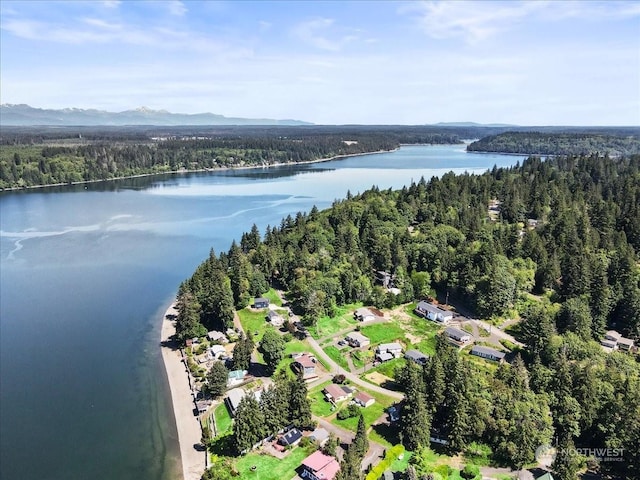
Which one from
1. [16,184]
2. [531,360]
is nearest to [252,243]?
[531,360]

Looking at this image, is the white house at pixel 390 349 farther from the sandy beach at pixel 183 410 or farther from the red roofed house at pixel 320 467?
the sandy beach at pixel 183 410

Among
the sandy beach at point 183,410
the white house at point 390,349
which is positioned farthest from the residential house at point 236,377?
the white house at point 390,349

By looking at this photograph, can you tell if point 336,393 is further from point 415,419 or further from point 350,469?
point 350,469

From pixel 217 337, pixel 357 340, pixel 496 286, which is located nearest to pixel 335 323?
pixel 357 340

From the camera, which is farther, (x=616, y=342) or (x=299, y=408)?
(x=616, y=342)

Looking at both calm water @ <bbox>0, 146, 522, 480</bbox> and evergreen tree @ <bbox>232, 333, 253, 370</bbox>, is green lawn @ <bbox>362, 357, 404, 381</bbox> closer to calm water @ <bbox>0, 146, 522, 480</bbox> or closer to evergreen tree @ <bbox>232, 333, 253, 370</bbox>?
evergreen tree @ <bbox>232, 333, 253, 370</bbox>

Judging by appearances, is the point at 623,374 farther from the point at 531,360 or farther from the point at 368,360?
the point at 368,360
